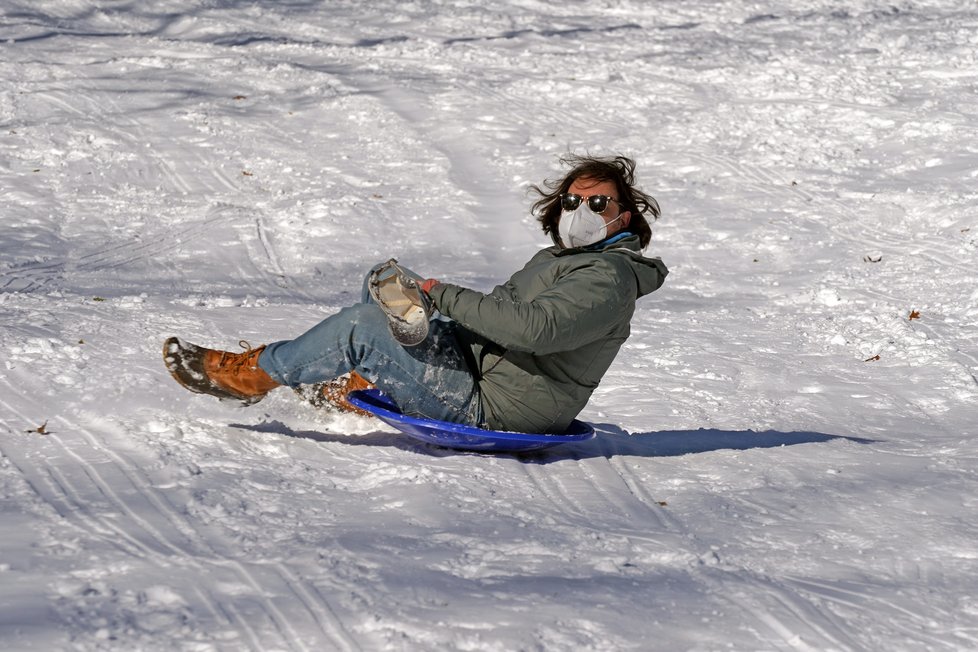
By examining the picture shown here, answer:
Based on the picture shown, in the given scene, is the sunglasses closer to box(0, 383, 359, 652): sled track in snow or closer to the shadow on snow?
the shadow on snow

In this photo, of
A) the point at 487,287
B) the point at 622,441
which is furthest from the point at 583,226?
the point at 487,287

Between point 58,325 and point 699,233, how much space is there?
15.2 ft

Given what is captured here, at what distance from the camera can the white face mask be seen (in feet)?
13.1

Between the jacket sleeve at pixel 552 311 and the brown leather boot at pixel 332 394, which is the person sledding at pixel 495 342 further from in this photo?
the brown leather boot at pixel 332 394

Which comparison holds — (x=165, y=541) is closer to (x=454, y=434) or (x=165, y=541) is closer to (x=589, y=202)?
(x=454, y=434)

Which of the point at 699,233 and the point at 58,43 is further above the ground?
the point at 58,43

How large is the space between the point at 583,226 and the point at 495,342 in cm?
52

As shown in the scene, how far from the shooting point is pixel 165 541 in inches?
121

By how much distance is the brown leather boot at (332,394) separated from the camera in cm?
438

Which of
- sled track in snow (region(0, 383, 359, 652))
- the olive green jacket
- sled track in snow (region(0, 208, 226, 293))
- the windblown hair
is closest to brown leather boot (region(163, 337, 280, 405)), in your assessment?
sled track in snow (region(0, 383, 359, 652))

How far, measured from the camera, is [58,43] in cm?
1099

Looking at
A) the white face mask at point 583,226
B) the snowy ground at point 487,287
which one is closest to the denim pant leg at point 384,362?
the snowy ground at point 487,287

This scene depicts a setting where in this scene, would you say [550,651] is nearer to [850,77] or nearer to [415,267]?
[415,267]

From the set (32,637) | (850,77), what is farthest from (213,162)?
(32,637)
